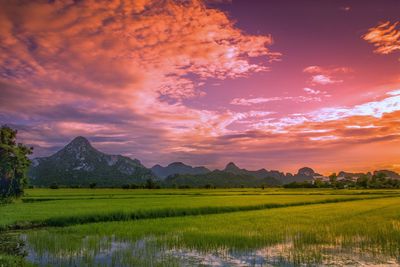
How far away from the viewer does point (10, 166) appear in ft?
73.7

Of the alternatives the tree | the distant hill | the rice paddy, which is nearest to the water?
the rice paddy

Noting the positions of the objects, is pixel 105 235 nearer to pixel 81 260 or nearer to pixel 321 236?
pixel 81 260

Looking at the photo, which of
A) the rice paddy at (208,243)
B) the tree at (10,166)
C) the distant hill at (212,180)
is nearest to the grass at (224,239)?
the rice paddy at (208,243)

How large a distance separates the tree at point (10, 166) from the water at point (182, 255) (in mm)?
Answer: 9209

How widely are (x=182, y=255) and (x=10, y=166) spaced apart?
16.0 m

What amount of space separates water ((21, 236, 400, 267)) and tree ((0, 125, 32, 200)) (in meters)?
9.21

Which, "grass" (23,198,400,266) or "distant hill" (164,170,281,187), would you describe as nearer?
"grass" (23,198,400,266)

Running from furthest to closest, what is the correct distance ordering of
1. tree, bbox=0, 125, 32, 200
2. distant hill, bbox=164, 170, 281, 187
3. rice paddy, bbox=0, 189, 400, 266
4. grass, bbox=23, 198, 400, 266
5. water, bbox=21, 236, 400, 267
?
distant hill, bbox=164, 170, 281, 187 < tree, bbox=0, 125, 32, 200 < grass, bbox=23, 198, 400, 266 < rice paddy, bbox=0, 189, 400, 266 < water, bbox=21, 236, 400, 267

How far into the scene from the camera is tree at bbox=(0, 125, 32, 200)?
22047mm

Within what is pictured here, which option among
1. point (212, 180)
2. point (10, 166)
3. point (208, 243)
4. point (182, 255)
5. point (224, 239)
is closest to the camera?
point (182, 255)

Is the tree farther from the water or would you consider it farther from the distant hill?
the distant hill

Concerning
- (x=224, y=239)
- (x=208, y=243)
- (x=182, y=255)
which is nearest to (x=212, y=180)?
(x=224, y=239)

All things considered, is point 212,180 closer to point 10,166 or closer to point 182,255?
point 10,166

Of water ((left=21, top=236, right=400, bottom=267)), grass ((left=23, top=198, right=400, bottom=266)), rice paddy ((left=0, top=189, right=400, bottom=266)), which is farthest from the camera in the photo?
grass ((left=23, top=198, right=400, bottom=266))
